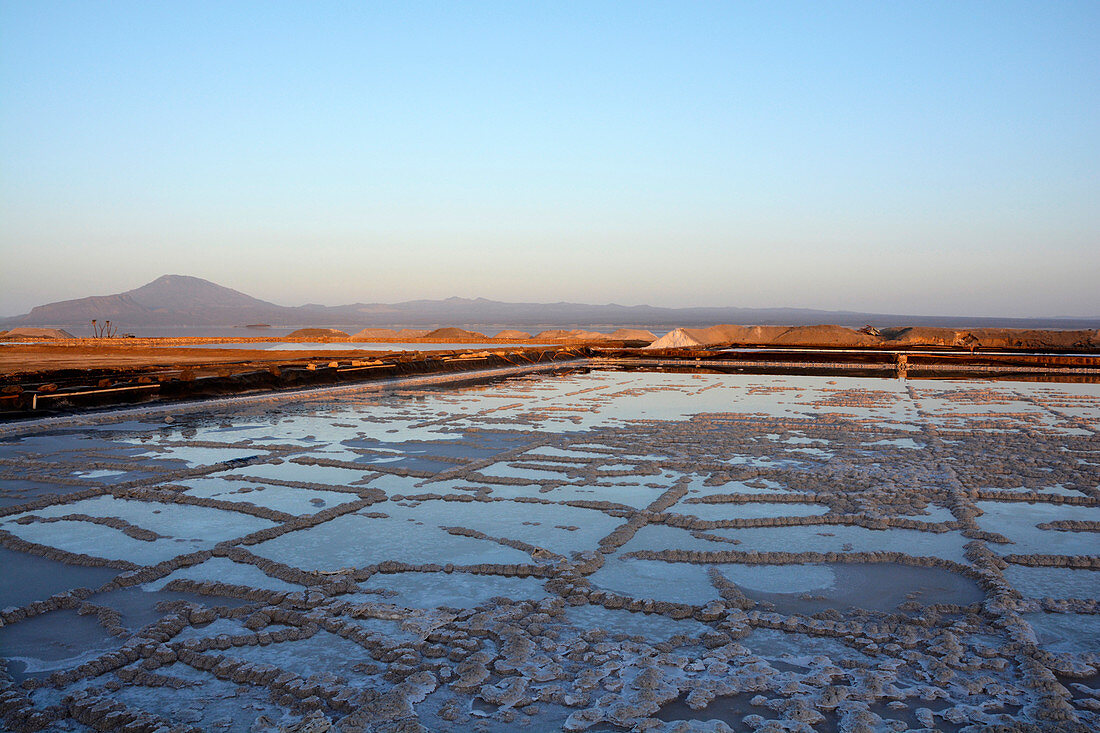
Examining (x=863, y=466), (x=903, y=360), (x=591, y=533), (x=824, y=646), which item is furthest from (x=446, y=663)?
(x=903, y=360)

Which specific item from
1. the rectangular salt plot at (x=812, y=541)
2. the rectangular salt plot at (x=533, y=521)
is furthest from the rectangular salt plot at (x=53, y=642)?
the rectangular salt plot at (x=812, y=541)

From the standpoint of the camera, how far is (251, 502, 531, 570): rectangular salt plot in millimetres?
3236

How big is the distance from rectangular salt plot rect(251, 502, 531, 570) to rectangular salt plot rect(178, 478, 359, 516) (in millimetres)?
387

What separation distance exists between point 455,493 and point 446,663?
2.24 meters

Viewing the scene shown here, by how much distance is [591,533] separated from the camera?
3.67m

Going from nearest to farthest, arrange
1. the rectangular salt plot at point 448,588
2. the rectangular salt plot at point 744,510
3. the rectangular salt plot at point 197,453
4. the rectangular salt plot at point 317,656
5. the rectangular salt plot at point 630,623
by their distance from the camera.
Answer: the rectangular salt plot at point 317,656 → the rectangular salt plot at point 630,623 → the rectangular salt plot at point 448,588 → the rectangular salt plot at point 744,510 → the rectangular salt plot at point 197,453

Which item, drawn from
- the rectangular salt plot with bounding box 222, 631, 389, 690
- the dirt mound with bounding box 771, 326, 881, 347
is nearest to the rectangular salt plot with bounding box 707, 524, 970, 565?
the rectangular salt plot with bounding box 222, 631, 389, 690

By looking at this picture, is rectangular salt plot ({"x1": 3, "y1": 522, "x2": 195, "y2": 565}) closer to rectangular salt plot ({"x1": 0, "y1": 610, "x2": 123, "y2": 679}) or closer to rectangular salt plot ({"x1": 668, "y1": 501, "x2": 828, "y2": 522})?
rectangular salt plot ({"x1": 0, "y1": 610, "x2": 123, "y2": 679})

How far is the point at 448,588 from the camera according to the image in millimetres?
2900

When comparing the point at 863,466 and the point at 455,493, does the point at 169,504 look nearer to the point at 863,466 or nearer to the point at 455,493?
the point at 455,493

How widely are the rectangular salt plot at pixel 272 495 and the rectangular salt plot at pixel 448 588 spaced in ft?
4.02

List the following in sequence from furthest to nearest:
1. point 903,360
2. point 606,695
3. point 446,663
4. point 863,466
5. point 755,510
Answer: point 903,360, point 863,466, point 755,510, point 446,663, point 606,695

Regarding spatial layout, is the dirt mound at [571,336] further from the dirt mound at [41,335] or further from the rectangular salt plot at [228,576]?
the rectangular salt plot at [228,576]

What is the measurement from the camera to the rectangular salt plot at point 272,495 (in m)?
4.17
